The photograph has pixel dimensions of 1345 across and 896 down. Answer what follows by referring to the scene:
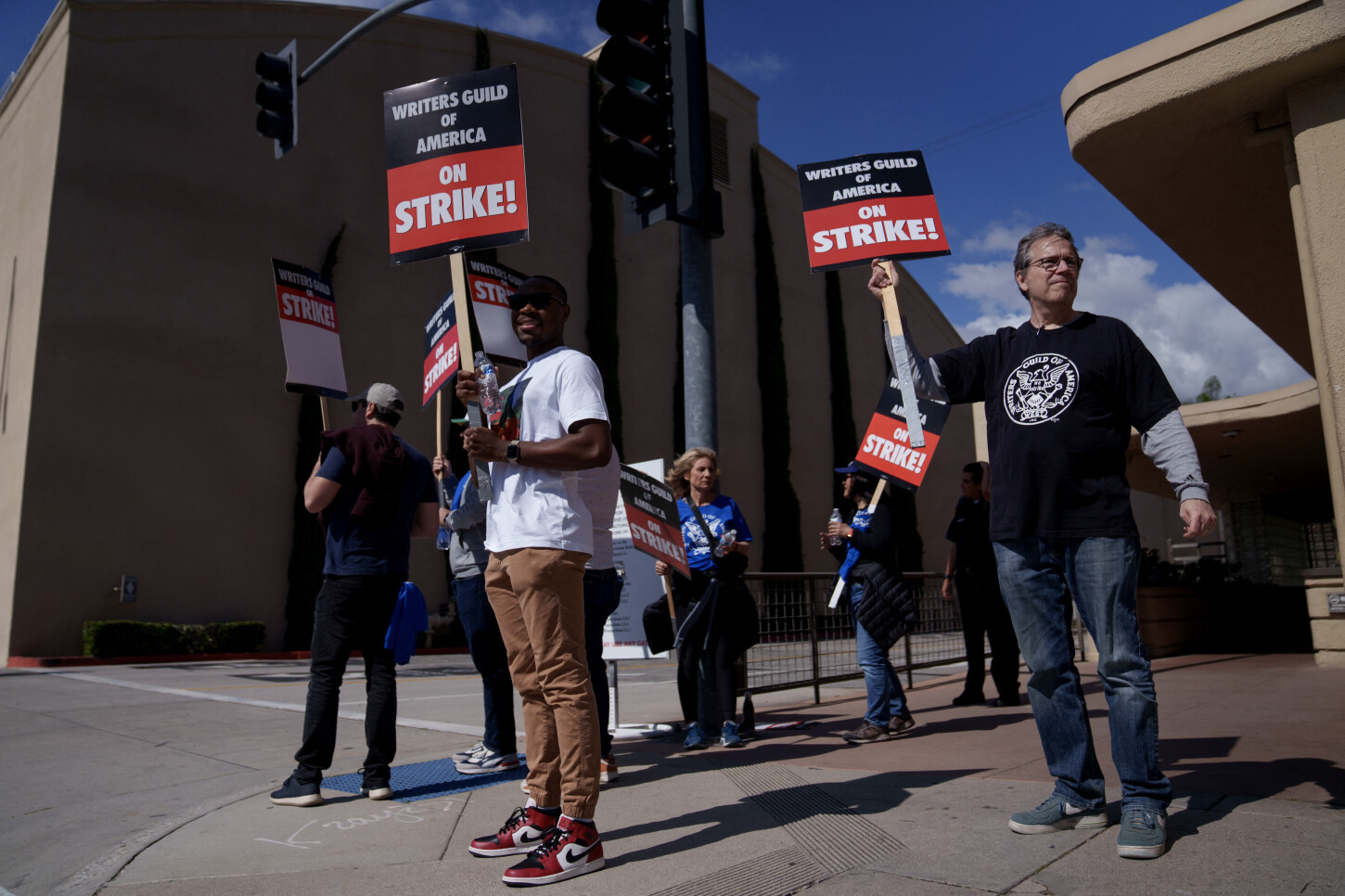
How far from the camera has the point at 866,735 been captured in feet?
17.6

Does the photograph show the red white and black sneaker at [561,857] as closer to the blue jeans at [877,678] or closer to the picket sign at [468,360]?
the picket sign at [468,360]

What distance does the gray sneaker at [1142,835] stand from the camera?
8.57 ft

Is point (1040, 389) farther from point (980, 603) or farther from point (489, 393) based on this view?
point (980, 603)

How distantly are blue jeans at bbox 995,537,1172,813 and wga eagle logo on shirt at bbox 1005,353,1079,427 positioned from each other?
1.38 feet

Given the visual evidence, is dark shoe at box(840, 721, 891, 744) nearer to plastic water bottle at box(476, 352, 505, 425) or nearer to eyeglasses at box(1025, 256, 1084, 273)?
eyeglasses at box(1025, 256, 1084, 273)

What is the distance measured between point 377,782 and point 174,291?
50.4ft

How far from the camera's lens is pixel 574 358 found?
124 inches

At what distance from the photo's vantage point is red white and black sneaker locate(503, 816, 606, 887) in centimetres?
271

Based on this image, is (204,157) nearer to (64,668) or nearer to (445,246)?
(64,668)

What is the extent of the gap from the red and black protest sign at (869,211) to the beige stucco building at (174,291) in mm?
14783

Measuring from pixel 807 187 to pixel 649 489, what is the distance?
1.88m

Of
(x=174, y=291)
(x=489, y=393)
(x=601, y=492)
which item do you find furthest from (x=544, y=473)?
(x=174, y=291)

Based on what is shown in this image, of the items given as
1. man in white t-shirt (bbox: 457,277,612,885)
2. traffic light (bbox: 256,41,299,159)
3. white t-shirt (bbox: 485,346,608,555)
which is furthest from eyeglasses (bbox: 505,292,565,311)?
traffic light (bbox: 256,41,299,159)

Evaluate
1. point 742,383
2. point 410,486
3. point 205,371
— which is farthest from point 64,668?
point 742,383
